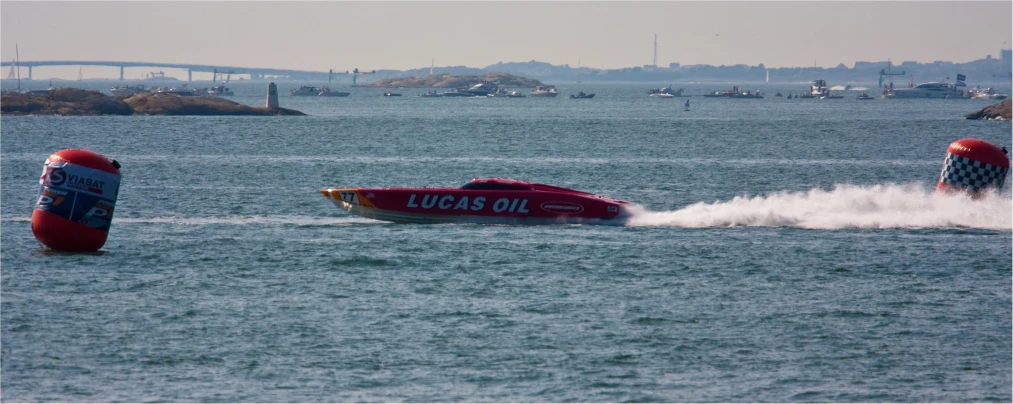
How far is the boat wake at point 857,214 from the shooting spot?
1359 inches

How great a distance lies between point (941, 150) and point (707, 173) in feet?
89.9

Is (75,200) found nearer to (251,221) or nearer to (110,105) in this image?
(251,221)

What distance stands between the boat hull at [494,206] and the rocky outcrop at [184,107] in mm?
86292

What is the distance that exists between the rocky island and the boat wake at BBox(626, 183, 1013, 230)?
89169 millimetres

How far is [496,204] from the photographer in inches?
1345

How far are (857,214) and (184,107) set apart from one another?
94.0 metres

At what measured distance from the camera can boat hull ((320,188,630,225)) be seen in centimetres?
3406

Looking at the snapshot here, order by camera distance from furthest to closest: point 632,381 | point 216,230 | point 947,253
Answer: point 216,230, point 947,253, point 632,381

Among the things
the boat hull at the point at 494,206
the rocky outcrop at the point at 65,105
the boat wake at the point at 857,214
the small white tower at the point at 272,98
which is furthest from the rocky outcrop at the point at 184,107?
the boat wake at the point at 857,214

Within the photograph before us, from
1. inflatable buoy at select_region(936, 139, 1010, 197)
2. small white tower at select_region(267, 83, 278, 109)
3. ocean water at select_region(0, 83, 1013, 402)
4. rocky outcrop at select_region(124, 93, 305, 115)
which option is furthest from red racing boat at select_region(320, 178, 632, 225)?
small white tower at select_region(267, 83, 278, 109)

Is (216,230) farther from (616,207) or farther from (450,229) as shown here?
(616,207)

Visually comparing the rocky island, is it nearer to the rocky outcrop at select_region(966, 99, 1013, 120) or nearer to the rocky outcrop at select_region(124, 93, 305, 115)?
the rocky outcrop at select_region(124, 93, 305, 115)

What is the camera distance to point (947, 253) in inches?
1204

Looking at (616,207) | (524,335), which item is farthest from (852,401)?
(616,207)
